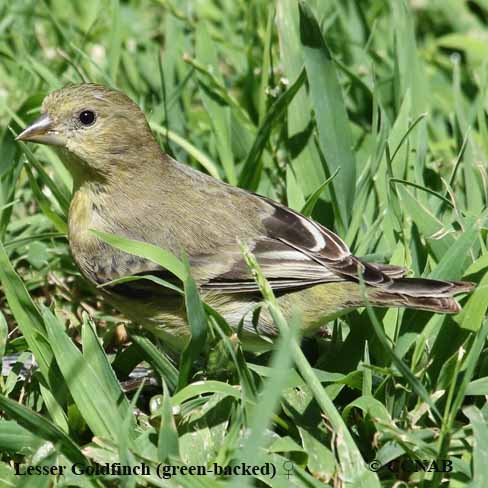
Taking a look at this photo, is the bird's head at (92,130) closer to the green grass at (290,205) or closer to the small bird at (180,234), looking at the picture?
the small bird at (180,234)

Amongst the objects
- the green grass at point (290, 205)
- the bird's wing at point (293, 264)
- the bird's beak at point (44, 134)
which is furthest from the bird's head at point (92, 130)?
the bird's wing at point (293, 264)

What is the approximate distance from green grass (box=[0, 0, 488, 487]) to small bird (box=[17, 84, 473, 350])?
18 centimetres

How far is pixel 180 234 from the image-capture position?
390 cm

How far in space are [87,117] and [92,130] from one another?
0.06 meters

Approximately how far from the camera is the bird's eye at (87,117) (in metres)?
4.05

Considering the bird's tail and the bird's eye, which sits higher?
the bird's eye

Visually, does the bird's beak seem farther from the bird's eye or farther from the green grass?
the green grass

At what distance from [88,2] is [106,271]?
316 centimetres

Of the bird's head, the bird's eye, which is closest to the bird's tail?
the bird's head

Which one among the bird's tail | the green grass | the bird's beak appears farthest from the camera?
the bird's beak

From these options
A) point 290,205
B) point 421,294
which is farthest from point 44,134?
point 421,294

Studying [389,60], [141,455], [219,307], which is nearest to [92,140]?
[219,307]

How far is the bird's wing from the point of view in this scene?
12.1 feet

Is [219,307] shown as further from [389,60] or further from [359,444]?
[389,60]
